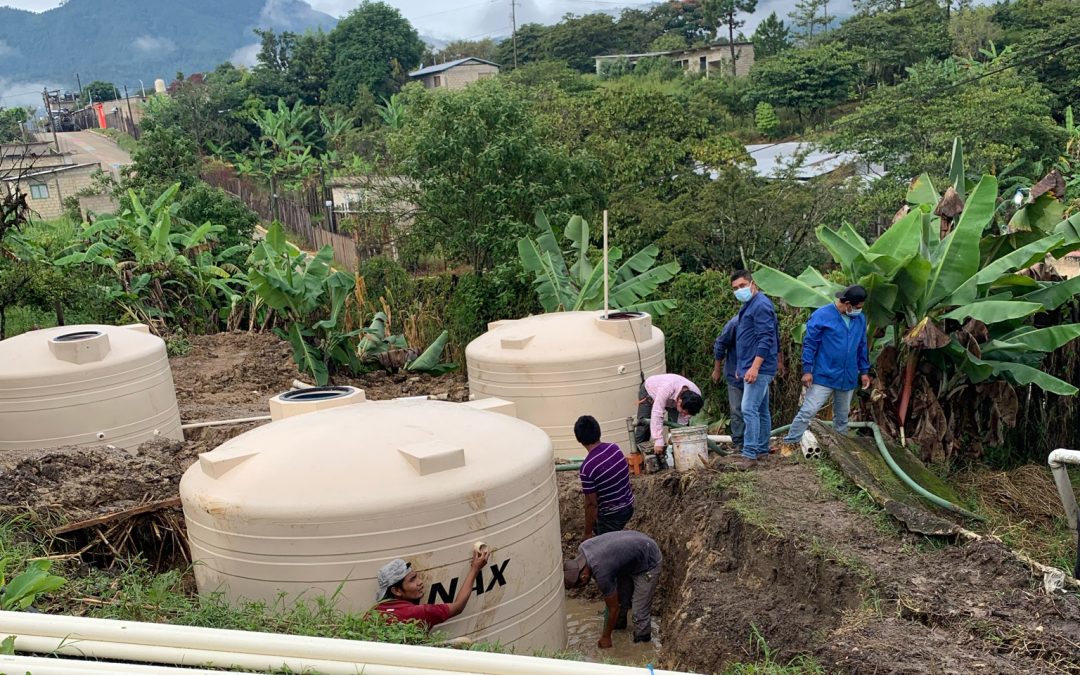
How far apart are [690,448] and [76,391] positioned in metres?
5.98

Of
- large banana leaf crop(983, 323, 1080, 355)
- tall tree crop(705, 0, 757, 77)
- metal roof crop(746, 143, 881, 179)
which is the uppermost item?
tall tree crop(705, 0, 757, 77)

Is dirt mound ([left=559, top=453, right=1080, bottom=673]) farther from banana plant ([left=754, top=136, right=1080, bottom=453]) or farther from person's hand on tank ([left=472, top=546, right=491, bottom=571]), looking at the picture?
banana plant ([left=754, top=136, right=1080, bottom=453])

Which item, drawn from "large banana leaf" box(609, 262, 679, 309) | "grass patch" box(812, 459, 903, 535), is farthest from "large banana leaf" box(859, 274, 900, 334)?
"large banana leaf" box(609, 262, 679, 309)

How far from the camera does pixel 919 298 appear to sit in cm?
958

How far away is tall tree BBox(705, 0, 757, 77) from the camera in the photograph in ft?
217

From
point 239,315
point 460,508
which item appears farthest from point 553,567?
point 239,315

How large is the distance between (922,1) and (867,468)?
153 ft

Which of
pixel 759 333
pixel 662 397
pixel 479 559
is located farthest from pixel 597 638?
pixel 759 333

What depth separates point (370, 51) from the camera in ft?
198

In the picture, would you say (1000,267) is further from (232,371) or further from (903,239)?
(232,371)

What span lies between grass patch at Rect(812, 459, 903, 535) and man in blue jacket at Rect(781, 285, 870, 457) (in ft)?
2.55

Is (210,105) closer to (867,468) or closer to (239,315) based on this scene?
(239,315)

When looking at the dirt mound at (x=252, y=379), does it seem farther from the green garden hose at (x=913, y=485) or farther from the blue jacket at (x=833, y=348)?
the green garden hose at (x=913, y=485)

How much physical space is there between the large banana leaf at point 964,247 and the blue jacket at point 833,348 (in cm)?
150
